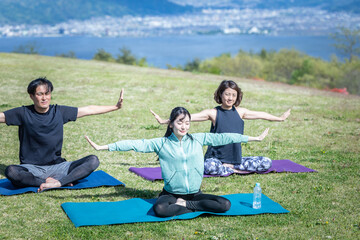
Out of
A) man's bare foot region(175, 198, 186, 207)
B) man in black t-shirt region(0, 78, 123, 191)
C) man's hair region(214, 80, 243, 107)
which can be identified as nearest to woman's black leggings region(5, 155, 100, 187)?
man in black t-shirt region(0, 78, 123, 191)

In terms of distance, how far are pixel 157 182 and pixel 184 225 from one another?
235 cm

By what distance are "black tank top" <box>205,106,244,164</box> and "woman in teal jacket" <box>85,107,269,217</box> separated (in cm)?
198

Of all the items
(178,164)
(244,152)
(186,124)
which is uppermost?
(186,124)

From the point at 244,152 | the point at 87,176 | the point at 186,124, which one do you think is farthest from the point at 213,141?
the point at 244,152

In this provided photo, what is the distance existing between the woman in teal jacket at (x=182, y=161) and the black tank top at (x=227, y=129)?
198 cm

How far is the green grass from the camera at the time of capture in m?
6.26

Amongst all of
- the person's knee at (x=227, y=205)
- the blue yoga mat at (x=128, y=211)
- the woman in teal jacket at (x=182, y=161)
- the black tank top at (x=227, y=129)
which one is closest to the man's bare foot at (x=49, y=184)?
the blue yoga mat at (x=128, y=211)

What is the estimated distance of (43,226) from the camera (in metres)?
6.36

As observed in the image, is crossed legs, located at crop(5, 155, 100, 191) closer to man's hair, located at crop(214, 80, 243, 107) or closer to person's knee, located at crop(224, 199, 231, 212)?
person's knee, located at crop(224, 199, 231, 212)

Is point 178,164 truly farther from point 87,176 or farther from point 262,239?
point 87,176

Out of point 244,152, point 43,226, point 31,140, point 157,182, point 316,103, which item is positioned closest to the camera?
point 43,226

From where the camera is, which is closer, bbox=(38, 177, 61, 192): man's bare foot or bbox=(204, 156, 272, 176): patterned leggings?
bbox=(38, 177, 61, 192): man's bare foot

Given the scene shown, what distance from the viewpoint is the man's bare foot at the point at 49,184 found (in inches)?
305

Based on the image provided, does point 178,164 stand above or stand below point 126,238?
above
